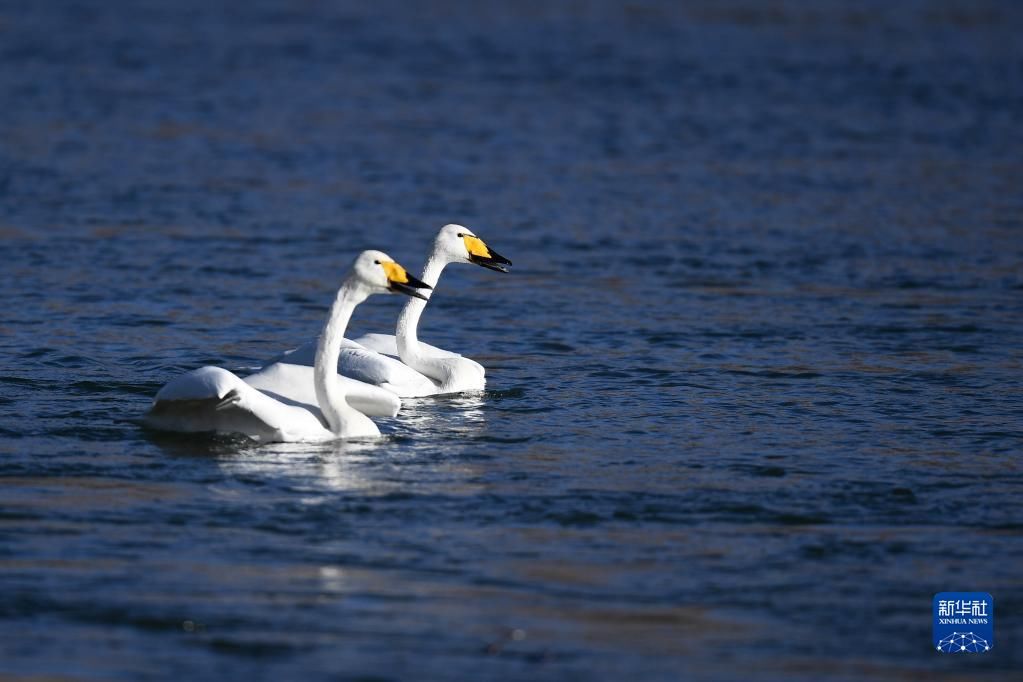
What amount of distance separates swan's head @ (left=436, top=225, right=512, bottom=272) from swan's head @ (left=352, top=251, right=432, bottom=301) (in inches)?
83.9

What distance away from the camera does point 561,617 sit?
7.84 meters

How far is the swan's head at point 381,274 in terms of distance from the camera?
1106 centimetres

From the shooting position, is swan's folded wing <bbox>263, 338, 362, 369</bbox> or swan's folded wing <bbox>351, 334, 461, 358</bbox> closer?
swan's folded wing <bbox>263, 338, 362, 369</bbox>

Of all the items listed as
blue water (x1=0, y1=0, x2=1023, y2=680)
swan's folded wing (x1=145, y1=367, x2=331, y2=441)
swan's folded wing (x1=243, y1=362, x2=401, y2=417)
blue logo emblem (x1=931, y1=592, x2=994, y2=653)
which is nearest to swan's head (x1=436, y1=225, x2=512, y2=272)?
blue water (x1=0, y1=0, x2=1023, y2=680)

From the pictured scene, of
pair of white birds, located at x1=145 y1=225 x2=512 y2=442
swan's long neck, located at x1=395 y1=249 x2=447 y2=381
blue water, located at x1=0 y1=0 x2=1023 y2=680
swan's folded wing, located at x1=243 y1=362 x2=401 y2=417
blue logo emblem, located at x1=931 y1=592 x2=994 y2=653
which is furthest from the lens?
swan's long neck, located at x1=395 y1=249 x2=447 y2=381

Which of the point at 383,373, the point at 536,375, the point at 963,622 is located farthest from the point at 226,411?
the point at 963,622

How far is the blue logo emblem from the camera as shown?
7.60 m

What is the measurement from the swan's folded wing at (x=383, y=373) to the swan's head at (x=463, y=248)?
1.21m

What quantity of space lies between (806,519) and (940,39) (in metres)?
33.5

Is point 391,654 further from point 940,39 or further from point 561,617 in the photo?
point 940,39

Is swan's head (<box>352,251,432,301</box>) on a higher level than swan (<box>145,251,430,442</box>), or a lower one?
higher

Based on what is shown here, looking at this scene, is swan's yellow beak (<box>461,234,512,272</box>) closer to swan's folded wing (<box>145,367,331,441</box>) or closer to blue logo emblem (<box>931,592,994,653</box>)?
swan's folded wing (<box>145,367,331,441</box>)

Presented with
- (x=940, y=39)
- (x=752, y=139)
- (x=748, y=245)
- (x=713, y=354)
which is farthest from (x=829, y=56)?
(x=713, y=354)

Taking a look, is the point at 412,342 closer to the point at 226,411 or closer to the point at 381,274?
the point at 381,274
